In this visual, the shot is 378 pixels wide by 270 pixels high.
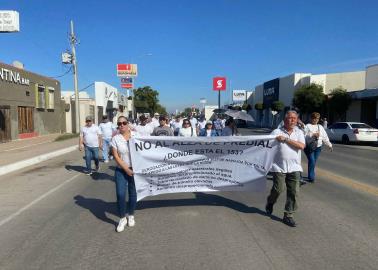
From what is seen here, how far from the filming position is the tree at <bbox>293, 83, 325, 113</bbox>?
40.8m

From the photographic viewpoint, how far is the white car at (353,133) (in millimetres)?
25516

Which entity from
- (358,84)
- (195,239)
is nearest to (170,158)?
(195,239)

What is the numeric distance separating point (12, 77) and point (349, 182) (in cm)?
2348

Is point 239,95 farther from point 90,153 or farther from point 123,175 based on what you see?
point 123,175

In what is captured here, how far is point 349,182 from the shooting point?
1011 cm

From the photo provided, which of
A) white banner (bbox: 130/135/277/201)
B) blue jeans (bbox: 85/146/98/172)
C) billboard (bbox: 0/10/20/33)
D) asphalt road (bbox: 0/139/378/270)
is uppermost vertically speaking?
billboard (bbox: 0/10/20/33)

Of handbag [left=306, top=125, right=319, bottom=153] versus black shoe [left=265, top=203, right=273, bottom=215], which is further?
handbag [left=306, top=125, right=319, bottom=153]

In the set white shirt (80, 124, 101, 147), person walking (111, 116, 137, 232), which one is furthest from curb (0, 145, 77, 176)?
person walking (111, 116, 137, 232)

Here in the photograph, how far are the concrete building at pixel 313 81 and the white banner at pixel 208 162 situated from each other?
3134 cm

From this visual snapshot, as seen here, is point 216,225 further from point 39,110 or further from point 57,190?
point 39,110

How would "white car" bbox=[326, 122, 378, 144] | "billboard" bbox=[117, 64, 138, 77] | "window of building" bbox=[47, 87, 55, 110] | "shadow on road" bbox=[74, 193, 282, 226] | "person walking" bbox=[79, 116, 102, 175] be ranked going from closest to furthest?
1. "shadow on road" bbox=[74, 193, 282, 226]
2. "person walking" bbox=[79, 116, 102, 175]
3. "white car" bbox=[326, 122, 378, 144]
4. "window of building" bbox=[47, 87, 55, 110]
5. "billboard" bbox=[117, 64, 138, 77]

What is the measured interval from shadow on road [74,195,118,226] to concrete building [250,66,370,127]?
31.9m

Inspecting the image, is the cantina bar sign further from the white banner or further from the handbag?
the white banner

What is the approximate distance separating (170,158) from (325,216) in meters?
2.68
